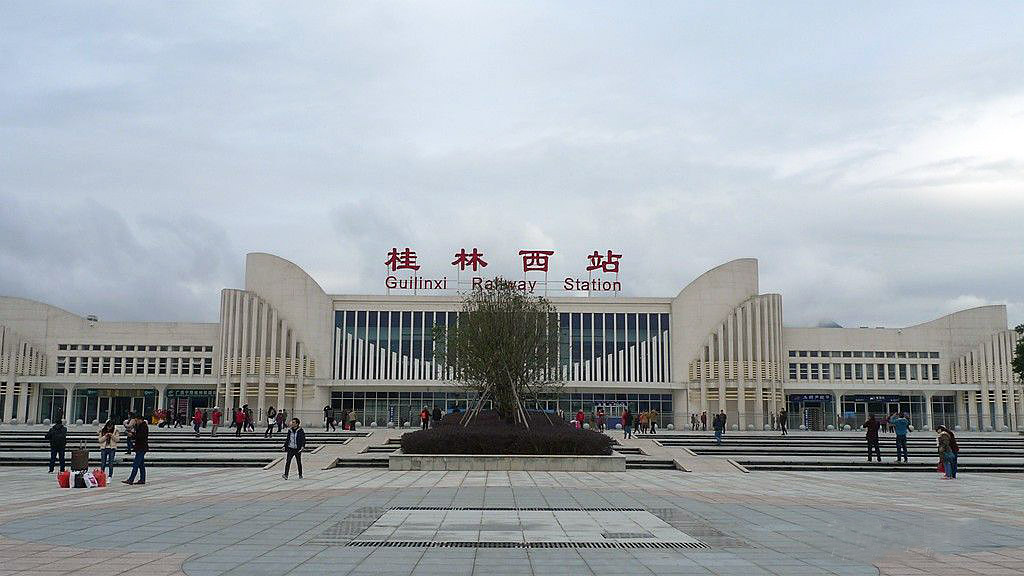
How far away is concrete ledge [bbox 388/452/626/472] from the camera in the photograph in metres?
27.8

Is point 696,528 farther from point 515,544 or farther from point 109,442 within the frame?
point 109,442

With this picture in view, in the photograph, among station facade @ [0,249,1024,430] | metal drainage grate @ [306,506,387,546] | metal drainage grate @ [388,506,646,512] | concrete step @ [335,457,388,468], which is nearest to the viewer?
metal drainage grate @ [306,506,387,546]

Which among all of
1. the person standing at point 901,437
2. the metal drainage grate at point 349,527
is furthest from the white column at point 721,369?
the metal drainage grate at point 349,527

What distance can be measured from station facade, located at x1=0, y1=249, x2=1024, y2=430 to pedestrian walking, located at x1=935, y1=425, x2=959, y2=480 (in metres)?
36.5

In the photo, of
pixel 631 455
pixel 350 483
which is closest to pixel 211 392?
pixel 631 455

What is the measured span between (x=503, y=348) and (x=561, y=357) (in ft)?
86.7

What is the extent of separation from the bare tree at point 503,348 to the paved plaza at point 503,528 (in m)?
15.0

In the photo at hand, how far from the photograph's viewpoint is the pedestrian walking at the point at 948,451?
25.2m

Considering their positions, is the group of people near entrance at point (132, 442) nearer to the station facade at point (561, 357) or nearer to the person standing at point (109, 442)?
the person standing at point (109, 442)

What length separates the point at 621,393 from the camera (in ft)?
211

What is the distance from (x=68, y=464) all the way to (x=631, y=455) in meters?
19.7

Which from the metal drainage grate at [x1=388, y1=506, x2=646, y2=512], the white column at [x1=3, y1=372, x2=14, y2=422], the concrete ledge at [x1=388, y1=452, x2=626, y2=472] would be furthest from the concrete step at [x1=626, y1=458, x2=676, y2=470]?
the white column at [x1=3, y1=372, x2=14, y2=422]

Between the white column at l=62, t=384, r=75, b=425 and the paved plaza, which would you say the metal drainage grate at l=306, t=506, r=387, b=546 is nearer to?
the paved plaza

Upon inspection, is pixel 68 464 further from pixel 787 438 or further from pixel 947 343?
pixel 947 343
